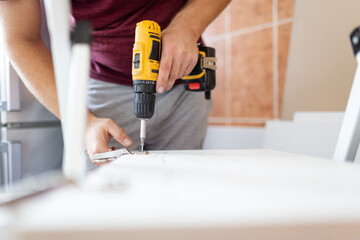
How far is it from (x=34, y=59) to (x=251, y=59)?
3.83 ft

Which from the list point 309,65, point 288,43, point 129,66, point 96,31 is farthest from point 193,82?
point 288,43

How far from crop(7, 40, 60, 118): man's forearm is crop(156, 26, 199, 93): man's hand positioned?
35 centimetres

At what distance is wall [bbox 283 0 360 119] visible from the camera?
1096 mm

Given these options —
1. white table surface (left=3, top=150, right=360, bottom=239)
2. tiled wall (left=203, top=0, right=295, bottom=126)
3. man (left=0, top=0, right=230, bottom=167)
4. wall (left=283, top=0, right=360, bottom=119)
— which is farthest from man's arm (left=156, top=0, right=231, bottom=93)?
tiled wall (left=203, top=0, right=295, bottom=126)

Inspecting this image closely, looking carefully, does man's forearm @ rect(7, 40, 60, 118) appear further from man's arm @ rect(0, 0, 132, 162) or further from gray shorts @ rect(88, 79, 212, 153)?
gray shorts @ rect(88, 79, 212, 153)

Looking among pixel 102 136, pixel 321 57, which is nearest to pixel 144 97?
pixel 102 136

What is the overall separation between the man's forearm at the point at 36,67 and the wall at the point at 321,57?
A: 1.07 m

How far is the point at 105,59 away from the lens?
816mm

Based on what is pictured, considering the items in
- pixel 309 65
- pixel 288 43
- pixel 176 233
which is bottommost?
pixel 176 233

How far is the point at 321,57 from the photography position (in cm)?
121

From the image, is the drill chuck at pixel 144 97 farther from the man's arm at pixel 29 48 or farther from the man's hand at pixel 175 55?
the man's arm at pixel 29 48

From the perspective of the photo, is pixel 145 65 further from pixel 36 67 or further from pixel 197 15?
pixel 36 67

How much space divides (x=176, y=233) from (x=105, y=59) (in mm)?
704

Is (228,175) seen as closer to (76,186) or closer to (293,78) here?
(76,186)
